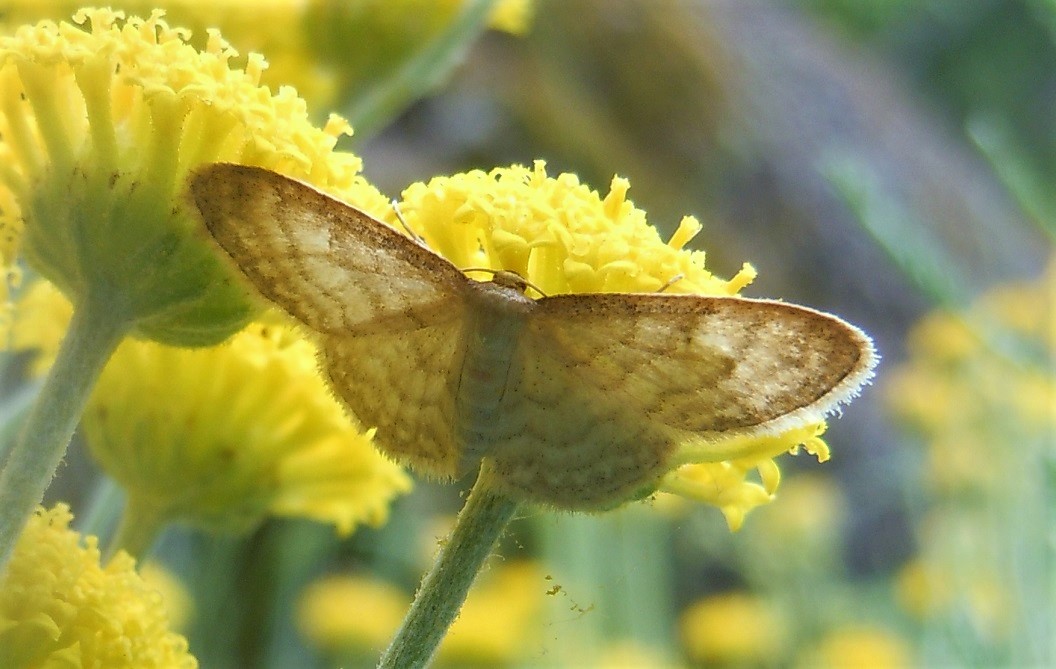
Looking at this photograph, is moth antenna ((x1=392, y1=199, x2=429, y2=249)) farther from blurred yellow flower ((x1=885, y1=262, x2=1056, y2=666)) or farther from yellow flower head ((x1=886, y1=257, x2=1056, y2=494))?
yellow flower head ((x1=886, y1=257, x2=1056, y2=494))

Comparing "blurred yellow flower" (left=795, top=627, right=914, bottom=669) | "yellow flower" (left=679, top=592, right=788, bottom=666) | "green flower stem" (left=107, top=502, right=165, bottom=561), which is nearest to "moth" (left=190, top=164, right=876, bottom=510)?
"green flower stem" (left=107, top=502, right=165, bottom=561)

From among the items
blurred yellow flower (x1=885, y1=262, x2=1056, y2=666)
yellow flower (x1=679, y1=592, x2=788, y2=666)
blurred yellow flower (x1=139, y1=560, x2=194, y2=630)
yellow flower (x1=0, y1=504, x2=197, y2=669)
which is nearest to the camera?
yellow flower (x1=0, y1=504, x2=197, y2=669)

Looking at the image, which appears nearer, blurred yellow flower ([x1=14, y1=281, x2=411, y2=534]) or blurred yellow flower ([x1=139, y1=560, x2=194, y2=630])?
blurred yellow flower ([x1=14, y1=281, x2=411, y2=534])

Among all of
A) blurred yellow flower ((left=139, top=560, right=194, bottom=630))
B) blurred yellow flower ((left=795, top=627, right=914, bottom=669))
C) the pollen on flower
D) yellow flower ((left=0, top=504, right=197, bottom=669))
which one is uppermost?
blurred yellow flower ((left=795, top=627, right=914, bottom=669))

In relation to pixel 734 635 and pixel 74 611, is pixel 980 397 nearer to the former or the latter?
pixel 734 635

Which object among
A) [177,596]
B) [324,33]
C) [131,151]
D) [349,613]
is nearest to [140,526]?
[131,151]

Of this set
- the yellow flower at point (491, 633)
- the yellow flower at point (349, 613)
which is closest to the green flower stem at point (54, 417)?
the yellow flower at point (491, 633)

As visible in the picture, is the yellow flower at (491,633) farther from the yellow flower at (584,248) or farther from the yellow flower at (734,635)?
the yellow flower at (584,248)
